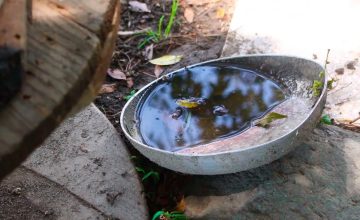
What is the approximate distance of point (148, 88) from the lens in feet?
9.12

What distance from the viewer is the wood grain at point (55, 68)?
3.73 feet

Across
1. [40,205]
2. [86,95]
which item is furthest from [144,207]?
[86,95]

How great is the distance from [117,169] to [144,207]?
0.26 metres

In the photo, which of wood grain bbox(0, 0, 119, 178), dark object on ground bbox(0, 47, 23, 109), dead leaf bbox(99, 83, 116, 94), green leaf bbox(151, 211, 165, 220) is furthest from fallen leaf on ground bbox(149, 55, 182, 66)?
dark object on ground bbox(0, 47, 23, 109)

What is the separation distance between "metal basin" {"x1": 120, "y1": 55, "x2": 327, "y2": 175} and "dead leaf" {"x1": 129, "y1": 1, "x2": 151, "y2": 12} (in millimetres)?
1144

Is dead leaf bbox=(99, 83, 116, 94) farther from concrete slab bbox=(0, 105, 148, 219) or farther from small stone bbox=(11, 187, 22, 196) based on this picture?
small stone bbox=(11, 187, 22, 196)

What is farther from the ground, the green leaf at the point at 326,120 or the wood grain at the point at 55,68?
the wood grain at the point at 55,68

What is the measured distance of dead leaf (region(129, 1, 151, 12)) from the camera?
148 inches

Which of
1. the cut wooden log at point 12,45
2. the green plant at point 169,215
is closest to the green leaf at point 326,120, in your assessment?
the green plant at point 169,215

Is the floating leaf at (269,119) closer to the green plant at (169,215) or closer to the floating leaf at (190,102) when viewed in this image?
the floating leaf at (190,102)

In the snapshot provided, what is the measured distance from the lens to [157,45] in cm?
346

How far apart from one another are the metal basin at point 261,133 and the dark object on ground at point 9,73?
3.55ft

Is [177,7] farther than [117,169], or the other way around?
[177,7]

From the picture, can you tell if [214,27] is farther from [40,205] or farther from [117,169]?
[40,205]
